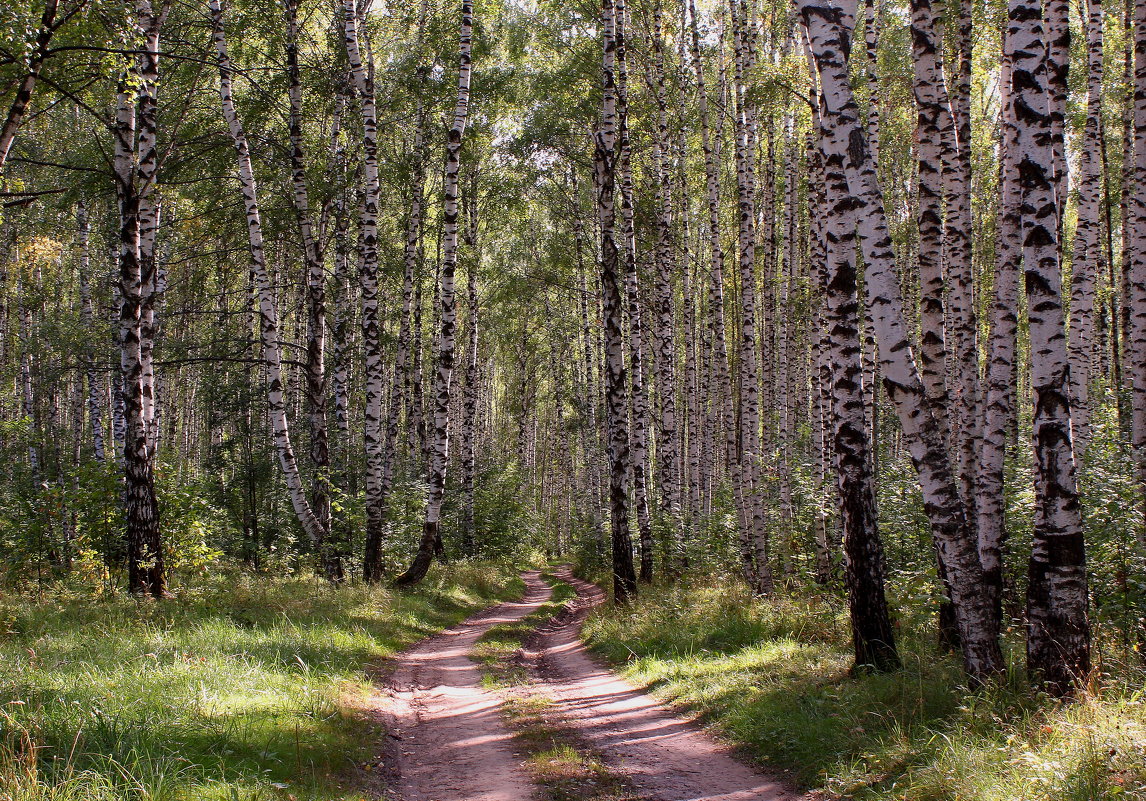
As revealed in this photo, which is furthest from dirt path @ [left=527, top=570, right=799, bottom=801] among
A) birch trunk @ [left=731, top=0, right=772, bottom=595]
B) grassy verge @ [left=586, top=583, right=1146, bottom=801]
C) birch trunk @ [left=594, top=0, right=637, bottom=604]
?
birch trunk @ [left=731, top=0, right=772, bottom=595]

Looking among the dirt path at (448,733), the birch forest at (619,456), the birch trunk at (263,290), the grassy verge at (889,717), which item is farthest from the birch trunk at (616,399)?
the birch trunk at (263,290)

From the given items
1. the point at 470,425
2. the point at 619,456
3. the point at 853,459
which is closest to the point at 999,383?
the point at 853,459

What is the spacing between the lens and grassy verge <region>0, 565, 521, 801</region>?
403cm

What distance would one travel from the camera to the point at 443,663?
9.47 metres

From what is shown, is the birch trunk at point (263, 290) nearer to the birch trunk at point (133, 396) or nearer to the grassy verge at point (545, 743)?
the birch trunk at point (133, 396)

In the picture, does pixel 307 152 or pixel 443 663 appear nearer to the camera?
pixel 443 663

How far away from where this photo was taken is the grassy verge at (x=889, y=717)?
3842 millimetres

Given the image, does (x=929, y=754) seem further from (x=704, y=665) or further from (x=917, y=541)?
(x=917, y=541)

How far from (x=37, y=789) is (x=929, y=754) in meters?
5.20

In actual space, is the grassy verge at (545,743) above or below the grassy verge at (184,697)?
below

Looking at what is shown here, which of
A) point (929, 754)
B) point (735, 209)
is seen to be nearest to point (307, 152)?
point (735, 209)

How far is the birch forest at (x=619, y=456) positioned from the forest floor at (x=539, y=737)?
64 mm

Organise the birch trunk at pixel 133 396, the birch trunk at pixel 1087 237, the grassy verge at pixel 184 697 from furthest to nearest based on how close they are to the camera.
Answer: the birch trunk at pixel 1087 237
the birch trunk at pixel 133 396
the grassy verge at pixel 184 697

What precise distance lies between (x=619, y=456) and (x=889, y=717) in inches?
311
